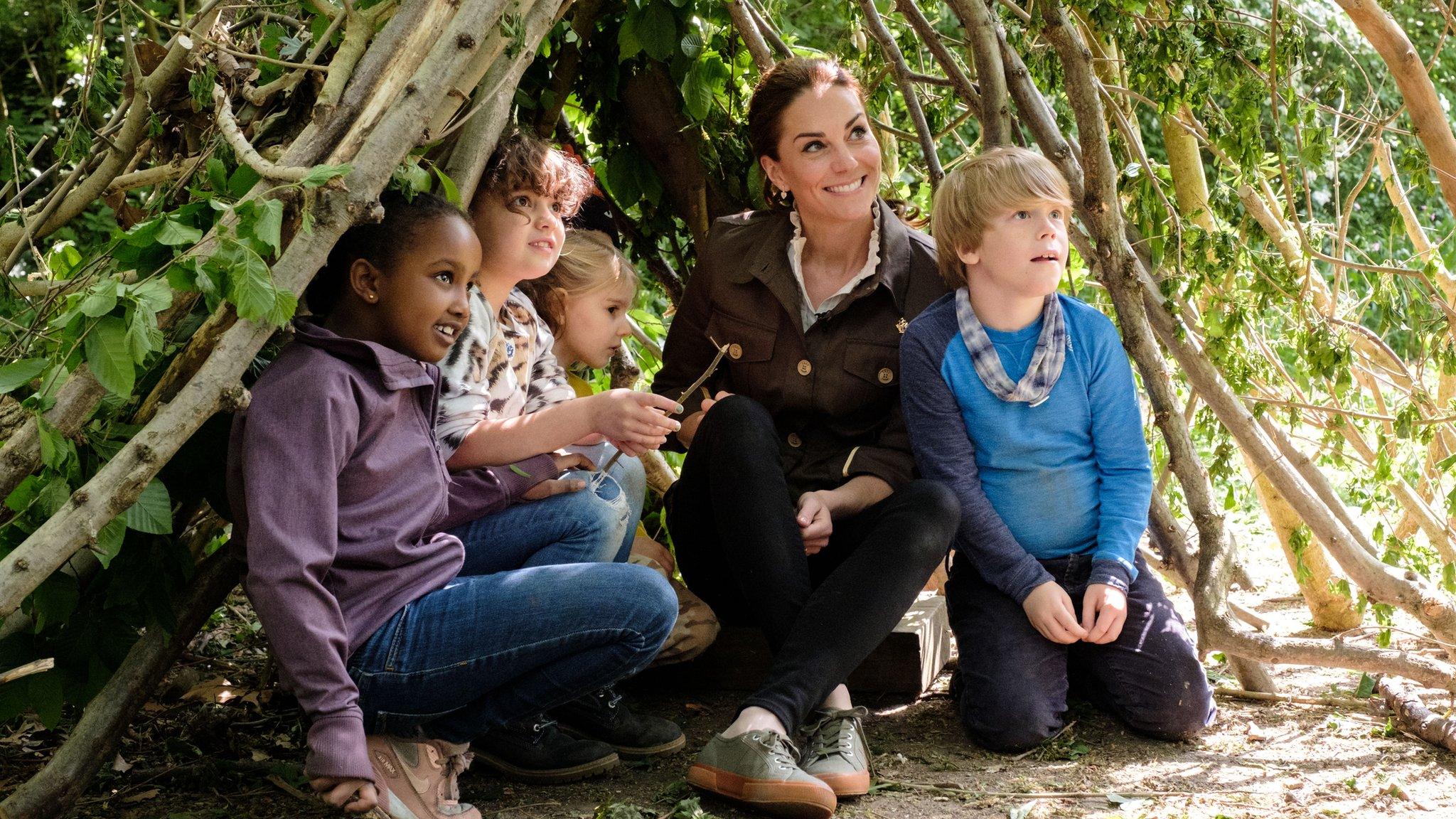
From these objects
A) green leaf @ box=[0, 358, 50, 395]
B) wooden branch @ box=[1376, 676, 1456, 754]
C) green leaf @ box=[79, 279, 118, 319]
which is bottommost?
wooden branch @ box=[1376, 676, 1456, 754]

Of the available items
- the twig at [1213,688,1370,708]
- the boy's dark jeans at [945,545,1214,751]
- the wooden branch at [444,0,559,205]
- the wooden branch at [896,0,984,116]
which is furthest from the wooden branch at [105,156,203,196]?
the twig at [1213,688,1370,708]

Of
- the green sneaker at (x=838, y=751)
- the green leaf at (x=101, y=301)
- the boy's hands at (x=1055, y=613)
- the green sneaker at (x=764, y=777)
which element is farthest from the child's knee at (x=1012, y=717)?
the green leaf at (x=101, y=301)

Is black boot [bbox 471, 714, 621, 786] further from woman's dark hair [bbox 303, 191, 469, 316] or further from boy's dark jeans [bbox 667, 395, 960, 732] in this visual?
woman's dark hair [bbox 303, 191, 469, 316]

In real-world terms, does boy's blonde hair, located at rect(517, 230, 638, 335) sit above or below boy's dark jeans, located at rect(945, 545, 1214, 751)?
above

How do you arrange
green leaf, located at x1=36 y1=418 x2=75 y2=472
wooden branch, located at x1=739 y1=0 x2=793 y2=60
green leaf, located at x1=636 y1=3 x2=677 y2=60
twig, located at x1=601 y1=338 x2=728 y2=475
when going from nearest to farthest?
green leaf, located at x1=36 y1=418 x2=75 y2=472 < twig, located at x1=601 y1=338 x2=728 y2=475 < green leaf, located at x1=636 y1=3 x2=677 y2=60 < wooden branch, located at x1=739 y1=0 x2=793 y2=60

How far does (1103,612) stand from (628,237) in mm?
1614

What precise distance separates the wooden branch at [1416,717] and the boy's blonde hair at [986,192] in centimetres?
119

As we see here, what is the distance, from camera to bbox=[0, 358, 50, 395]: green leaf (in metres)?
1.75

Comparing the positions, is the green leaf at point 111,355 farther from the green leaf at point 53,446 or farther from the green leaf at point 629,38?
the green leaf at point 629,38

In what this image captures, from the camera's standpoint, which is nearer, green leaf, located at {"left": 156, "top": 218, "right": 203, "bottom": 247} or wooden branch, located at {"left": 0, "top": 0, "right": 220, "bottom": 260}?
green leaf, located at {"left": 156, "top": 218, "right": 203, "bottom": 247}

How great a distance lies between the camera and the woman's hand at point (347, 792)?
165cm

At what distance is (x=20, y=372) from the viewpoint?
5.80ft

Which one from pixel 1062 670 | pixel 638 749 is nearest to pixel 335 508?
pixel 638 749

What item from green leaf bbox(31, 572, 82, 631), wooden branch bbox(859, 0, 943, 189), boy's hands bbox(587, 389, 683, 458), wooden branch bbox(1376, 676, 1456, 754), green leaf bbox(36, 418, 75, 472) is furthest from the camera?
wooden branch bbox(859, 0, 943, 189)
